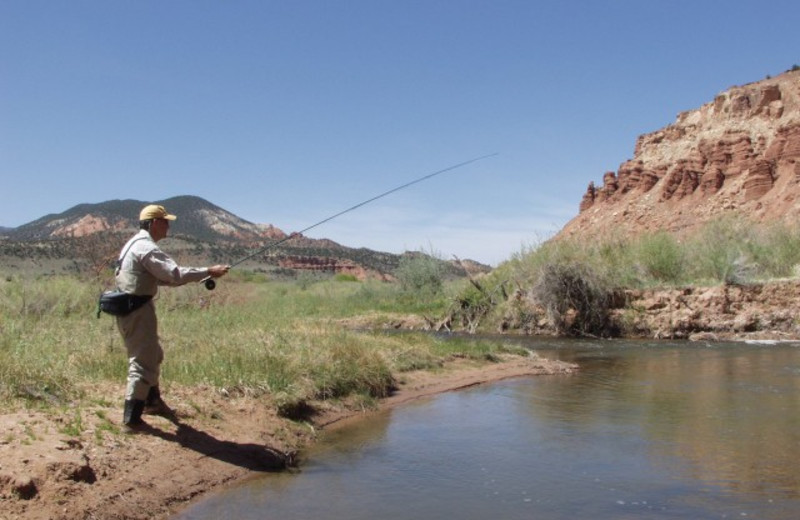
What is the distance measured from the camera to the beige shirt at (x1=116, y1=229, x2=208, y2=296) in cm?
593

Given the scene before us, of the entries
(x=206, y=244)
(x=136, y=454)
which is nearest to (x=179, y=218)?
(x=206, y=244)

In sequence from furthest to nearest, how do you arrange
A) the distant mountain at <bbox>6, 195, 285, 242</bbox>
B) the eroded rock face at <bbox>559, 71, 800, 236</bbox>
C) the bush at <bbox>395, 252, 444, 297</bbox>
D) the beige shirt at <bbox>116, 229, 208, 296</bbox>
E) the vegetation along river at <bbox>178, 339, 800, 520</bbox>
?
1. the distant mountain at <bbox>6, 195, 285, 242</bbox>
2. the eroded rock face at <bbox>559, 71, 800, 236</bbox>
3. the bush at <bbox>395, 252, 444, 297</bbox>
4. the beige shirt at <bbox>116, 229, 208, 296</bbox>
5. the vegetation along river at <bbox>178, 339, 800, 520</bbox>

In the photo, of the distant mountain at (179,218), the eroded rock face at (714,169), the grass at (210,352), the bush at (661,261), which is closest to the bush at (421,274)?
the bush at (661,261)

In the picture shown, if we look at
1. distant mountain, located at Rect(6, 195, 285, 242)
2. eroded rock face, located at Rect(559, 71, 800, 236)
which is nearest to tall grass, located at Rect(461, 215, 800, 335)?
eroded rock face, located at Rect(559, 71, 800, 236)

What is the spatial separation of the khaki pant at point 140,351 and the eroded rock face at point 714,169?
143 feet

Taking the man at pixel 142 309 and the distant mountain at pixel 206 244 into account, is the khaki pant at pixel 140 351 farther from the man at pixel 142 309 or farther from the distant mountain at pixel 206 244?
the distant mountain at pixel 206 244

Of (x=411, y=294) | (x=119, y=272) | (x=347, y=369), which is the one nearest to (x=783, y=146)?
(x=411, y=294)

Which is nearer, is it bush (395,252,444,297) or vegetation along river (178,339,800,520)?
vegetation along river (178,339,800,520)

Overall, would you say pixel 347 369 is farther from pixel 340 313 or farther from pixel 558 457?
pixel 340 313

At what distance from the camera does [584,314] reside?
2333 centimetres

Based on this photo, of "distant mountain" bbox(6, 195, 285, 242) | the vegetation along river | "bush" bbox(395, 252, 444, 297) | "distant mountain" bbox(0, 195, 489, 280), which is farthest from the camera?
"distant mountain" bbox(6, 195, 285, 242)

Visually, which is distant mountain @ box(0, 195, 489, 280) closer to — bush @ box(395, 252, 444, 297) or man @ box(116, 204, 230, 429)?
bush @ box(395, 252, 444, 297)

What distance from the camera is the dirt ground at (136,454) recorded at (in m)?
4.75

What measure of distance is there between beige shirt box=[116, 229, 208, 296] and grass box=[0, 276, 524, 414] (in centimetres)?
125
